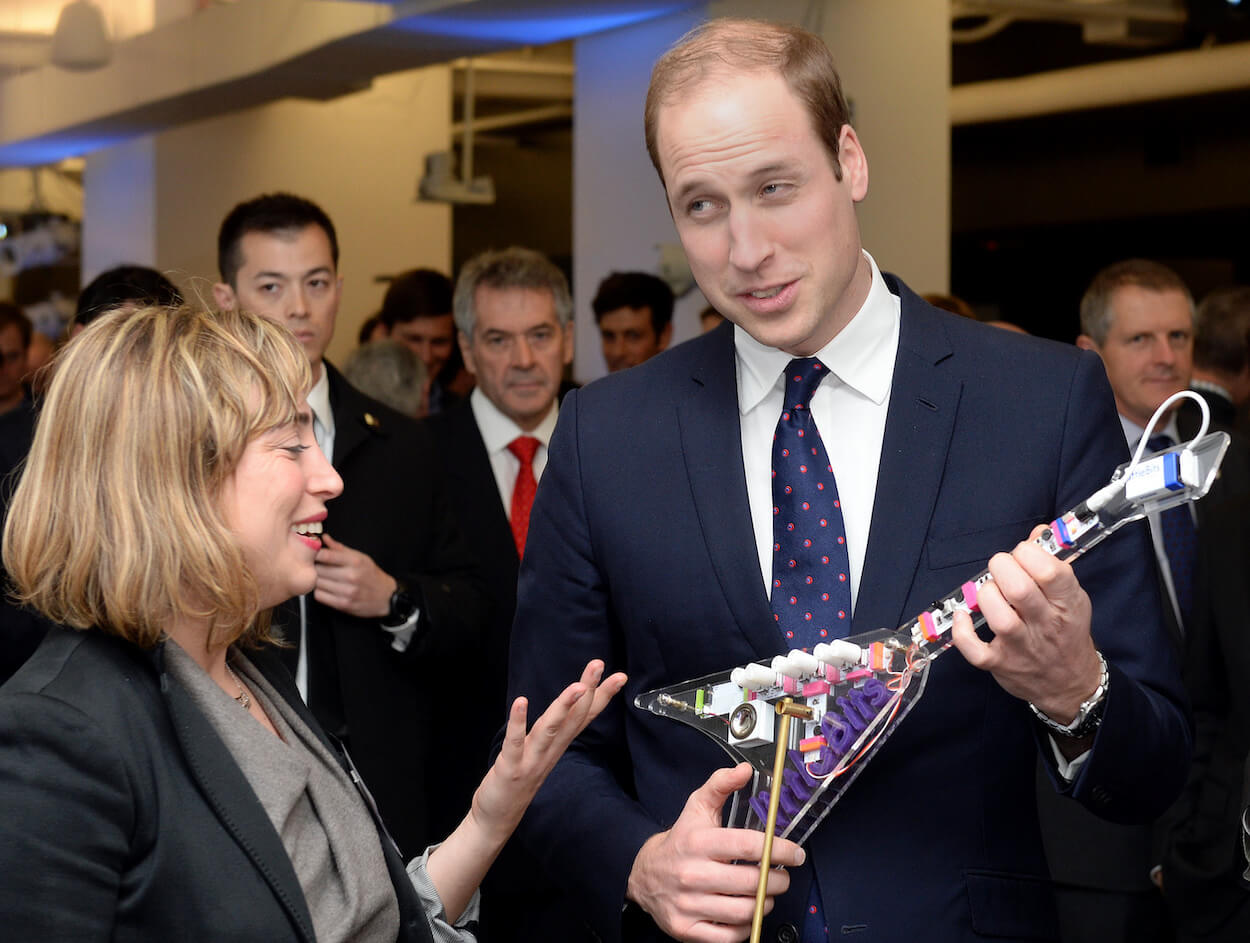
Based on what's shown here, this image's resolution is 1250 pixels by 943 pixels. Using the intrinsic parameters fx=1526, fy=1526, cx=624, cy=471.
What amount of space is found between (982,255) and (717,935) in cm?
1567

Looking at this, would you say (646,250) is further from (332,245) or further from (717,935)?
(717,935)

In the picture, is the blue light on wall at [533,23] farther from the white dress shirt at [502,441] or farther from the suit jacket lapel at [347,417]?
the suit jacket lapel at [347,417]

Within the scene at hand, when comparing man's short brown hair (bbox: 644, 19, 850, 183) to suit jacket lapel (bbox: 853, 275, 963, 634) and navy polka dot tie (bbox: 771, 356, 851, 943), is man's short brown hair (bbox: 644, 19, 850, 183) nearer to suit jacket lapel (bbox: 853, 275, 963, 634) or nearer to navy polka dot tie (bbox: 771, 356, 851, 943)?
suit jacket lapel (bbox: 853, 275, 963, 634)

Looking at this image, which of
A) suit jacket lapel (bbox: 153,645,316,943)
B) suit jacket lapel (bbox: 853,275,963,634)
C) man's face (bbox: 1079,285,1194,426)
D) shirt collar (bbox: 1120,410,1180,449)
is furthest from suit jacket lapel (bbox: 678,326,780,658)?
man's face (bbox: 1079,285,1194,426)

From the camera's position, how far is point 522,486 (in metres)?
3.96

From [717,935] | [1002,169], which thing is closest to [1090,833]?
[717,935]

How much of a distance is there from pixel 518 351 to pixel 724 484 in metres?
2.24

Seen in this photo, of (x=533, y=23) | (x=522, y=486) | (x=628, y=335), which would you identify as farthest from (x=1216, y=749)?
(x=533, y=23)

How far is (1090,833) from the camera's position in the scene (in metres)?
3.56

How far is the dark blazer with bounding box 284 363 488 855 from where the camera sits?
3.24 m

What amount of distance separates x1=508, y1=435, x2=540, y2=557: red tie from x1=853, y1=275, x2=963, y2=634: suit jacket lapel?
2068mm

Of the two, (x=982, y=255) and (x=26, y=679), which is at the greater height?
(x=982, y=255)

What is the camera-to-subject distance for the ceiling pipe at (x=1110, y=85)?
30.4 ft

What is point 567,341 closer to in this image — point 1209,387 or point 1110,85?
point 1209,387
